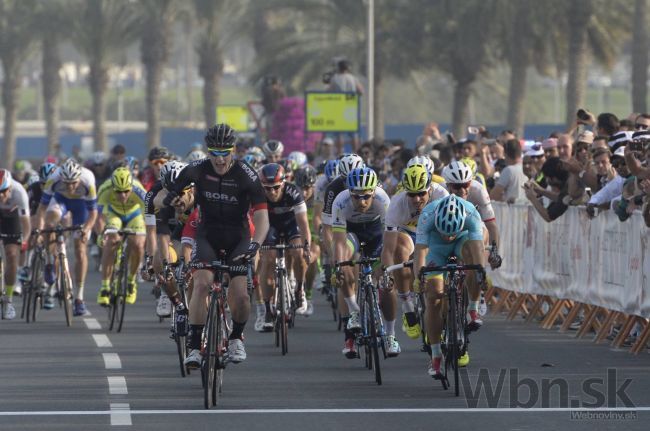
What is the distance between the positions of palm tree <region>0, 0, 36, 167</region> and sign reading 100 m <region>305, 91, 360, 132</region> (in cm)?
1978

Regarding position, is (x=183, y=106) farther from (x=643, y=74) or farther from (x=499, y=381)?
(x=499, y=381)

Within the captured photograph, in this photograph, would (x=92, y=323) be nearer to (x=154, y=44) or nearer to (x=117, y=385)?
(x=117, y=385)

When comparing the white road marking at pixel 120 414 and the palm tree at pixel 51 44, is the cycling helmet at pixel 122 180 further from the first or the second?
the palm tree at pixel 51 44

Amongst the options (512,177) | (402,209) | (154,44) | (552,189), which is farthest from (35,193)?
(154,44)

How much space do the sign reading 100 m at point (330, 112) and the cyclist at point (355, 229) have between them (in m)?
21.1

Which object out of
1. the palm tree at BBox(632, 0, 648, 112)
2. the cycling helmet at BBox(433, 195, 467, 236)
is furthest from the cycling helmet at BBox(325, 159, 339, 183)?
the palm tree at BBox(632, 0, 648, 112)

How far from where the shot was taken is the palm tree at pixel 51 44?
54.2 m

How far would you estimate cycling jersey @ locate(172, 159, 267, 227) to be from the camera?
473 inches

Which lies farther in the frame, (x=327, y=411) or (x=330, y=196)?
(x=330, y=196)

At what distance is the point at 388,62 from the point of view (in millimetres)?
46125

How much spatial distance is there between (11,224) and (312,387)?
24.8 feet

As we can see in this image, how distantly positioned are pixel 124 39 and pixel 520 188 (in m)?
36.2

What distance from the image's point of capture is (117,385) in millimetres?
12852

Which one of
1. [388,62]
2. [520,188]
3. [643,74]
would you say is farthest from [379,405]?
[388,62]
